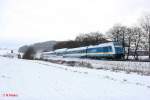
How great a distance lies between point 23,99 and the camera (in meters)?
7.33

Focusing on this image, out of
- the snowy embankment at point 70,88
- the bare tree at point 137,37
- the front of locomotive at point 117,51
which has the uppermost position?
the bare tree at point 137,37

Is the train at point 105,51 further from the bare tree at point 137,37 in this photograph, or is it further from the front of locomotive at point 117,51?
the bare tree at point 137,37

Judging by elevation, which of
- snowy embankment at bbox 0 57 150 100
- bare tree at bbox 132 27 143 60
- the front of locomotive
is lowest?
snowy embankment at bbox 0 57 150 100

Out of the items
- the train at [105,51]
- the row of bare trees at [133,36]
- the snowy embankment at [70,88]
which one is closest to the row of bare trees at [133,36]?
the row of bare trees at [133,36]

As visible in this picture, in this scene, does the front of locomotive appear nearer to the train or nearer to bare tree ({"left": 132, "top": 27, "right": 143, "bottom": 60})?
the train

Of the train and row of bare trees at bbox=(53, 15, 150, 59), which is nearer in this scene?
the train

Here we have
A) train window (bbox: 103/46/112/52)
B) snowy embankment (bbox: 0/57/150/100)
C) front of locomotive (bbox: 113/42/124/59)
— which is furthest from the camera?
train window (bbox: 103/46/112/52)

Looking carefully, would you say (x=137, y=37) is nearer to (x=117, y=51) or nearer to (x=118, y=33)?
(x=118, y=33)

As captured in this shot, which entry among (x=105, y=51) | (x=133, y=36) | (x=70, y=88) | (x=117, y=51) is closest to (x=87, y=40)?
(x=133, y=36)

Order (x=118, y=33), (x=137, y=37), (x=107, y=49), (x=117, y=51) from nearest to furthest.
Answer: (x=117, y=51) → (x=107, y=49) → (x=137, y=37) → (x=118, y=33)

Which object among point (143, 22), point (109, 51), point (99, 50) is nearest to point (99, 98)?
point (109, 51)

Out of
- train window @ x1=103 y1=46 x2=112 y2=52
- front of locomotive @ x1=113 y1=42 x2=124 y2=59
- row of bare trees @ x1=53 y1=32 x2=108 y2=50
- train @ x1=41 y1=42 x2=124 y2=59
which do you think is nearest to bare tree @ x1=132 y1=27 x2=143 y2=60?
train @ x1=41 y1=42 x2=124 y2=59

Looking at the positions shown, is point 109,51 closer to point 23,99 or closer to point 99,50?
point 99,50

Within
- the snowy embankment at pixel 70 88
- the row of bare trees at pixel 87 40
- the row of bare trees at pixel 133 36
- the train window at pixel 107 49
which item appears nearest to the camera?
the snowy embankment at pixel 70 88
